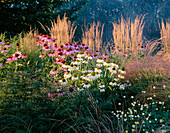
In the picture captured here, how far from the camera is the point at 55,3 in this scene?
33.8 ft

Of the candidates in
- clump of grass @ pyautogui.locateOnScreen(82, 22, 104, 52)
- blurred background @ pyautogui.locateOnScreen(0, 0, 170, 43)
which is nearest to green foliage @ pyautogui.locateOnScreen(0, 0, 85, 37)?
blurred background @ pyautogui.locateOnScreen(0, 0, 170, 43)

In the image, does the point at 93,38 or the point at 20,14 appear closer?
the point at 93,38

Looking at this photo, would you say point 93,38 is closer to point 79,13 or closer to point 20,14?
point 20,14

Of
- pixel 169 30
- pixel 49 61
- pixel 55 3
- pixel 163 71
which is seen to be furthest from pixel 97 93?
pixel 55 3

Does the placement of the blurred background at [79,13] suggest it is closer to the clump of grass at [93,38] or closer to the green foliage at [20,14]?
the green foliage at [20,14]

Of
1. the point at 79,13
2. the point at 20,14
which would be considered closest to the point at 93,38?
the point at 20,14

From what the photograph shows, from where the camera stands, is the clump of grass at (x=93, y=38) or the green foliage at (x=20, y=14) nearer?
the clump of grass at (x=93, y=38)

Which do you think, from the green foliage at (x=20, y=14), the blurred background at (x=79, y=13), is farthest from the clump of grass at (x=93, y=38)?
the green foliage at (x=20, y=14)

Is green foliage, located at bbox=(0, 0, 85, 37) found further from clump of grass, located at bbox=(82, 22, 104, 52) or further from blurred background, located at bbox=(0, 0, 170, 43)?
clump of grass, located at bbox=(82, 22, 104, 52)

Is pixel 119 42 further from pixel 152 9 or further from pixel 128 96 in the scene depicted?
pixel 152 9

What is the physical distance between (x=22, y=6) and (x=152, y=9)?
41.7 ft

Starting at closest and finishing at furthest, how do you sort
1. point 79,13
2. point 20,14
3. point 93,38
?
point 93,38 → point 20,14 → point 79,13

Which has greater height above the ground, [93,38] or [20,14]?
[20,14]

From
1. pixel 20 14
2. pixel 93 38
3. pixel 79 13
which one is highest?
pixel 79 13
